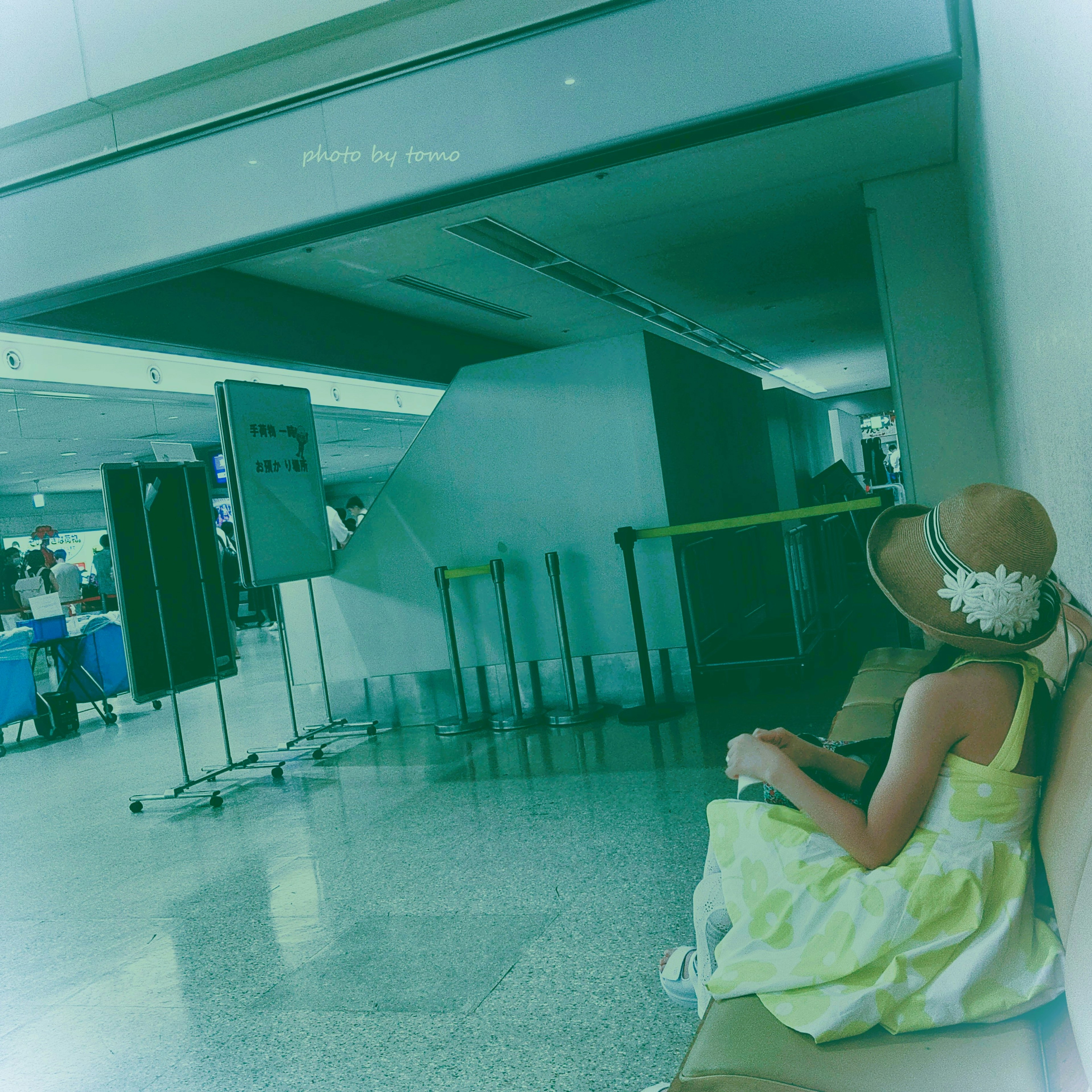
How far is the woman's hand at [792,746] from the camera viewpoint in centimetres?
180

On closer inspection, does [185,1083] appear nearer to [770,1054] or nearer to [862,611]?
[770,1054]

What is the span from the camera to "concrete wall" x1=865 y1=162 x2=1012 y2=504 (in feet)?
15.4

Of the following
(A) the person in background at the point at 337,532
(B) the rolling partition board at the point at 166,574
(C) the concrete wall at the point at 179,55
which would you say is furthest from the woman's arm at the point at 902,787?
(A) the person in background at the point at 337,532

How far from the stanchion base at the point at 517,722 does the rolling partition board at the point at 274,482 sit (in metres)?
1.40

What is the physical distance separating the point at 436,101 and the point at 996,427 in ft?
9.54

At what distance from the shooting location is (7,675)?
284 inches

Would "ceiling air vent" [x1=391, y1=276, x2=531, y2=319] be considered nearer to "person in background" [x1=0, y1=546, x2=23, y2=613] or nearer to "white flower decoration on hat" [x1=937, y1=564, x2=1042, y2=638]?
"white flower decoration on hat" [x1=937, y1=564, x2=1042, y2=638]

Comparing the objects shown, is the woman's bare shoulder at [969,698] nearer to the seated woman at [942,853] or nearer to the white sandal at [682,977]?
the seated woman at [942,853]

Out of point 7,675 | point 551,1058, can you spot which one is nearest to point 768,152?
point 551,1058

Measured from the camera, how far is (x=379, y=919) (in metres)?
3.02

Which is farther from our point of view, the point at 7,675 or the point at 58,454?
the point at 58,454

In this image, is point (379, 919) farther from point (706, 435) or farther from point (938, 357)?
point (706, 435)

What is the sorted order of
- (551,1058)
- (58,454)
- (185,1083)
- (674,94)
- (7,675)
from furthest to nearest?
(58,454), (7,675), (674,94), (185,1083), (551,1058)

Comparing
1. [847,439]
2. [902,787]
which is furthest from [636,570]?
[847,439]
